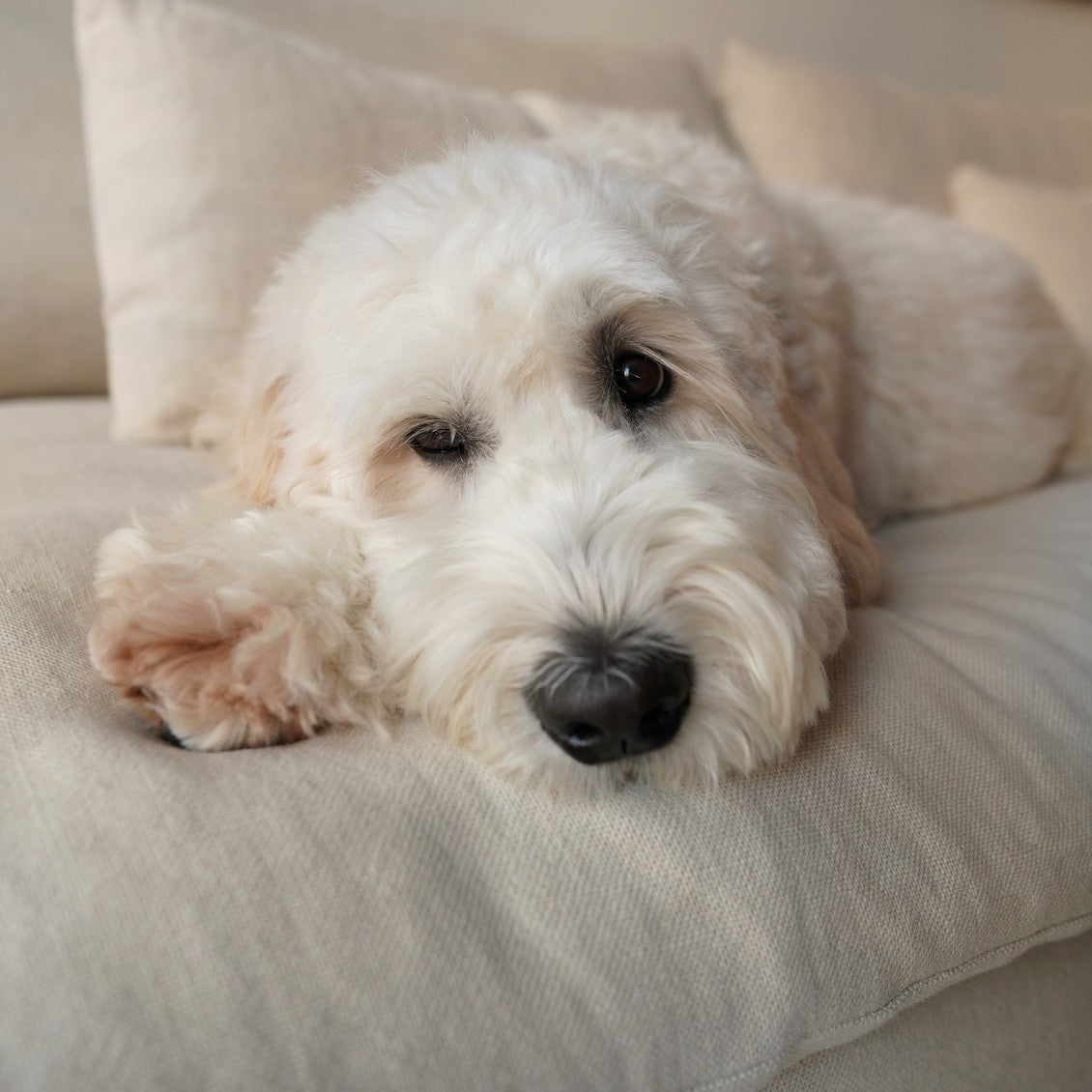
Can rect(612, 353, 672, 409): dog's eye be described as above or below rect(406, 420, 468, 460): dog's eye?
above

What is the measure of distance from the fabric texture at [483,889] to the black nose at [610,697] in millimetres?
63

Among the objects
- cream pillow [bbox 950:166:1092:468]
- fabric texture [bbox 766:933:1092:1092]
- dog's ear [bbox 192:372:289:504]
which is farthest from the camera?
cream pillow [bbox 950:166:1092:468]

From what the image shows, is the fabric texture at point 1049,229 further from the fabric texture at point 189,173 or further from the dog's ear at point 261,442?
the dog's ear at point 261,442

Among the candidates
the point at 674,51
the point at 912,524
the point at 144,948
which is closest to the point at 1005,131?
the point at 674,51

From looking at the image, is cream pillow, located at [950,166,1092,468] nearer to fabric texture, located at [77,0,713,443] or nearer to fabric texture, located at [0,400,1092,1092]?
fabric texture, located at [77,0,713,443]

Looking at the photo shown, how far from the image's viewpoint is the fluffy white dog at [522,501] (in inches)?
33.5

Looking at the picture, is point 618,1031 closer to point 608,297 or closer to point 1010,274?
point 608,297

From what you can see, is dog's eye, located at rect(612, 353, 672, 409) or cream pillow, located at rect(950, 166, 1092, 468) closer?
dog's eye, located at rect(612, 353, 672, 409)

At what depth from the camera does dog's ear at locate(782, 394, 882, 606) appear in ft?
3.88

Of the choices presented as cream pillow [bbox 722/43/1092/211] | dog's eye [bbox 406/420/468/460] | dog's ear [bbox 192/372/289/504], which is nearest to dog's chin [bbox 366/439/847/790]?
dog's eye [bbox 406/420/468/460]

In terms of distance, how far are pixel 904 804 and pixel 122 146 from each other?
5.32 ft

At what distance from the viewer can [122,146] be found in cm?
168

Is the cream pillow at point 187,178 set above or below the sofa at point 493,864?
above

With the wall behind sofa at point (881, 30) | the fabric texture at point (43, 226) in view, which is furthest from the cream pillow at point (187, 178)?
the wall behind sofa at point (881, 30)
